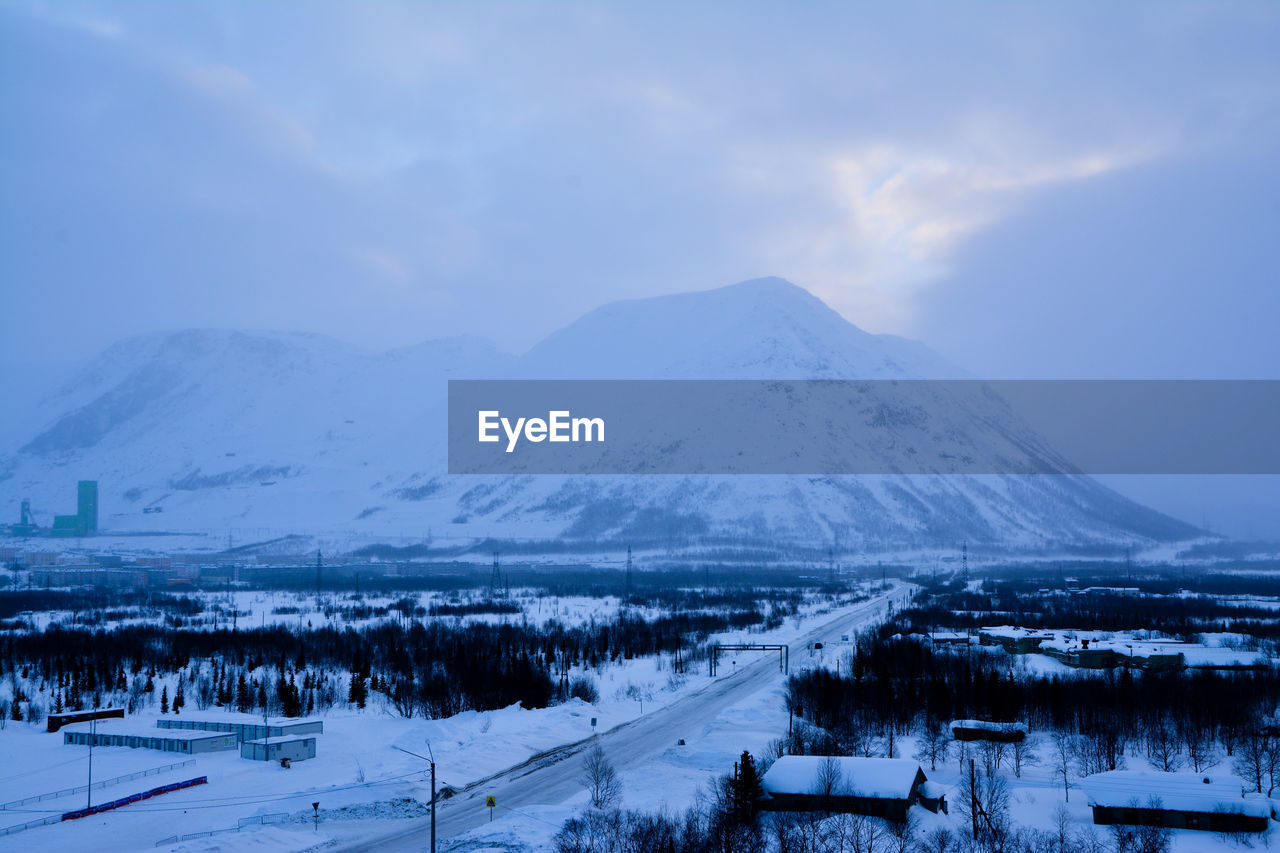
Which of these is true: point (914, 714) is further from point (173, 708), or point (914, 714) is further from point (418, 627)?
point (418, 627)

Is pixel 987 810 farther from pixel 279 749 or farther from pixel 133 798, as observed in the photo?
pixel 133 798

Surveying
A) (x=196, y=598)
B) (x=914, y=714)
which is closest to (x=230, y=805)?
(x=914, y=714)

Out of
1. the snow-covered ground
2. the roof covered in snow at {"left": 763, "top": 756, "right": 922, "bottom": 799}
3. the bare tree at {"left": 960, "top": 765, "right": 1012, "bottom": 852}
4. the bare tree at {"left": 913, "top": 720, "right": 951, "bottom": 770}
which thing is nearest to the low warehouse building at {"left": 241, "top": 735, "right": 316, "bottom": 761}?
the snow-covered ground

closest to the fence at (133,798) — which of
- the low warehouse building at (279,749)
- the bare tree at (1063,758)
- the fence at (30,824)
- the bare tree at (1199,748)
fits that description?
the fence at (30,824)

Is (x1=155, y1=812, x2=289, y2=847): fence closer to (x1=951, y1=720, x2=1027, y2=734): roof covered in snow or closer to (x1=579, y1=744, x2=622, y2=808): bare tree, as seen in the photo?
(x1=579, y1=744, x2=622, y2=808): bare tree

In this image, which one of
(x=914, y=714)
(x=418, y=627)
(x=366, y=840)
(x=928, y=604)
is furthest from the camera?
(x=928, y=604)

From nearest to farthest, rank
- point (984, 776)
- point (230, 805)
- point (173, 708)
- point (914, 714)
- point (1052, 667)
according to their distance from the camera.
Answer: point (230, 805), point (984, 776), point (914, 714), point (173, 708), point (1052, 667)

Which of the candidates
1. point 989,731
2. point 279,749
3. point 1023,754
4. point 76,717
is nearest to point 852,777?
point 1023,754

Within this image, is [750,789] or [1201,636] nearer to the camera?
[750,789]
